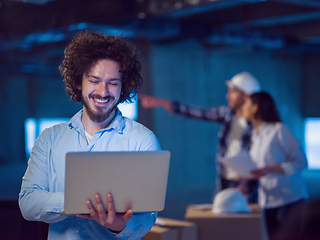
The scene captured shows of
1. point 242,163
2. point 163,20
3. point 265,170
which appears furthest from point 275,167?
point 163,20

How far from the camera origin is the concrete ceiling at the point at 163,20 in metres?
4.68

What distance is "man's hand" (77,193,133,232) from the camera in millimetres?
1052

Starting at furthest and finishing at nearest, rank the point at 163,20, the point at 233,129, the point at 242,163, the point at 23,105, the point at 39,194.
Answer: the point at 23,105, the point at 163,20, the point at 233,129, the point at 242,163, the point at 39,194

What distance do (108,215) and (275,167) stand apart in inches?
82.3

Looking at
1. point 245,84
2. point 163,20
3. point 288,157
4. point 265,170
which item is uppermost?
point 163,20

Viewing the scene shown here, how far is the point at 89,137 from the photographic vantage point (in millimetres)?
1323

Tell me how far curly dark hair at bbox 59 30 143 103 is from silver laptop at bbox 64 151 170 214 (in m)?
0.36

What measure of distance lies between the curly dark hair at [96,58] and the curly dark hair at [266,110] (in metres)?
1.87

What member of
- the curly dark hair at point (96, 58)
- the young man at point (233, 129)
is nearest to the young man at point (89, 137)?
the curly dark hair at point (96, 58)

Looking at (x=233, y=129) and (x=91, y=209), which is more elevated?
(x=233, y=129)

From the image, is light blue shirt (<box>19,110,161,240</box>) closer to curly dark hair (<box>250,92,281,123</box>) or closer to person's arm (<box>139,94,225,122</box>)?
curly dark hair (<box>250,92,281,123</box>)

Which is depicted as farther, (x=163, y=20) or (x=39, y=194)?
(x=163, y=20)

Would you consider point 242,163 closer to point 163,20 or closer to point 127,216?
point 127,216

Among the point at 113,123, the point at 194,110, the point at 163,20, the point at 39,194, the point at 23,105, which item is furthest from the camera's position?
the point at 23,105
